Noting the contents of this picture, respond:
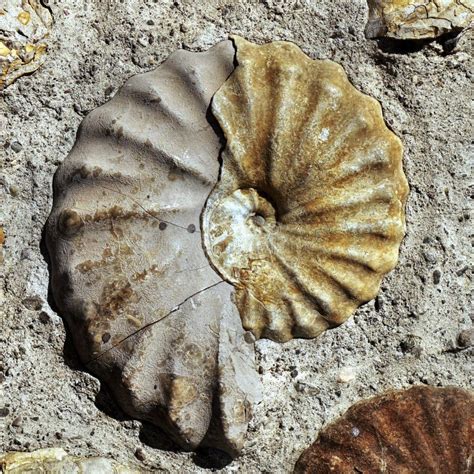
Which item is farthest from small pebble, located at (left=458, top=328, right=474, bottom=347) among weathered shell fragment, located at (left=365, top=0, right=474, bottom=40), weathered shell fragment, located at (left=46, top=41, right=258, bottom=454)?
weathered shell fragment, located at (left=365, top=0, right=474, bottom=40)

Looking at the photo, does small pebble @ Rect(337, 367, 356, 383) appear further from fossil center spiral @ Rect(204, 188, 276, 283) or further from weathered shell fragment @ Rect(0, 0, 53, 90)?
weathered shell fragment @ Rect(0, 0, 53, 90)

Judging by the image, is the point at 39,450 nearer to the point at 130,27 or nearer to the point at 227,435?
the point at 227,435

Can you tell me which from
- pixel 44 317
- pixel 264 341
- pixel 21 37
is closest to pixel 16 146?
pixel 21 37

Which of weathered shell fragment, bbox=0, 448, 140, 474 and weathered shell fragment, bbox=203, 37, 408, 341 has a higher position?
weathered shell fragment, bbox=203, 37, 408, 341

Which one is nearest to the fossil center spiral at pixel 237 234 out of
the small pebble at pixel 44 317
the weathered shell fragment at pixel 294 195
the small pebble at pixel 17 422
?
the weathered shell fragment at pixel 294 195

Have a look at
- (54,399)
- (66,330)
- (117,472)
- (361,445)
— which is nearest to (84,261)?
(66,330)

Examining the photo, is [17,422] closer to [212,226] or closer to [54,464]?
[54,464]
